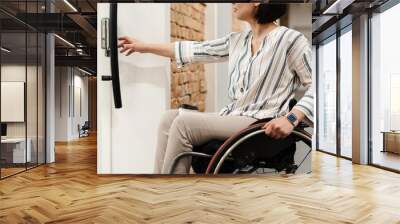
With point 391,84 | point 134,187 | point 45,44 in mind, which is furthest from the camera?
point 45,44

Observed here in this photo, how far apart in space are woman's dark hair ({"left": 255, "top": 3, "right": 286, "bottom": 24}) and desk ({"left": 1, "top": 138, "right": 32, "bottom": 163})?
3503 mm

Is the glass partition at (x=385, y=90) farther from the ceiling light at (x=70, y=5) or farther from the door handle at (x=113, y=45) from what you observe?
the ceiling light at (x=70, y=5)

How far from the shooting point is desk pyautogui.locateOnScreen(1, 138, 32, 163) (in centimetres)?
540

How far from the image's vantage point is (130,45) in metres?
4.73

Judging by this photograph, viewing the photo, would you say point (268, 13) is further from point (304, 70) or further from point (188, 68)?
point (188, 68)

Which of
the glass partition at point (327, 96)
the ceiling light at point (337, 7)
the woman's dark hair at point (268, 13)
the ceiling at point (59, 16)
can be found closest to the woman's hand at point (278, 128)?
the woman's dark hair at point (268, 13)

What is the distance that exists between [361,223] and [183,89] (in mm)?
2420

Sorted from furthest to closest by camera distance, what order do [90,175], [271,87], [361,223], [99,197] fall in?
[90,175], [271,87], [99,197], [361,223]

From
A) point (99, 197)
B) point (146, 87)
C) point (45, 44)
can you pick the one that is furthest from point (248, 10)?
point (45, 44)

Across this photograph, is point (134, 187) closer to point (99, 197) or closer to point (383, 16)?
point (99, 197)

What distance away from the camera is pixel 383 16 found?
633 cm

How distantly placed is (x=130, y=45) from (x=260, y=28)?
1463 millimetres

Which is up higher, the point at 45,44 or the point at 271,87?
the point at 45,44

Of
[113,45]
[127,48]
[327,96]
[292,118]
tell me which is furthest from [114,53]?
[327,96]
